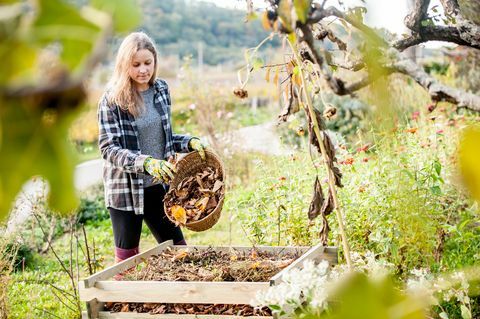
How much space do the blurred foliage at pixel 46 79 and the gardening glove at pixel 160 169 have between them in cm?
270

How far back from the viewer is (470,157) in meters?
0.35

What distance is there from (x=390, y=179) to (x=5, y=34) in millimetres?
3315

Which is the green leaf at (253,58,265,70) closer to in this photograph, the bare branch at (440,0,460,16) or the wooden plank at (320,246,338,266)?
the bare branch at (440,0,460,16)

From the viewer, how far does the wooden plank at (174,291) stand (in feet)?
7.95

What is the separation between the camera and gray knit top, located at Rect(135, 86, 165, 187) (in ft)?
11.3

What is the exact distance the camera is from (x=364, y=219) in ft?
11.8

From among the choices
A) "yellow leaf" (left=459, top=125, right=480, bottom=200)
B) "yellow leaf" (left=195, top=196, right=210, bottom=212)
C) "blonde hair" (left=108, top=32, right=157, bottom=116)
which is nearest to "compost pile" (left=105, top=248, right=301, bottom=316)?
"yellow leaf" (left=195, top=196, right=210, bottom=212)

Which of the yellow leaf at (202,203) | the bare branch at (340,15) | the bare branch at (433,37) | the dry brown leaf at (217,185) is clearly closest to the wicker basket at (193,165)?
the dry brown leaf at (217,185)

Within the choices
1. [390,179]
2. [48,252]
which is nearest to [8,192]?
[390,179]

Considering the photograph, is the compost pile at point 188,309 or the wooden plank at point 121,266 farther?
the wooden plank at point 121,266

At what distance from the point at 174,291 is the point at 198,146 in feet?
3.43

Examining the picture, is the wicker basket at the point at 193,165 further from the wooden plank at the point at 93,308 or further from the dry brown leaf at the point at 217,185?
the wooden plank at the point at 93,308

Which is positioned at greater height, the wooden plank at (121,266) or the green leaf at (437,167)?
the green leaf at (437,167)

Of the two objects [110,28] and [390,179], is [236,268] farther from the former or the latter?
[110,28]
